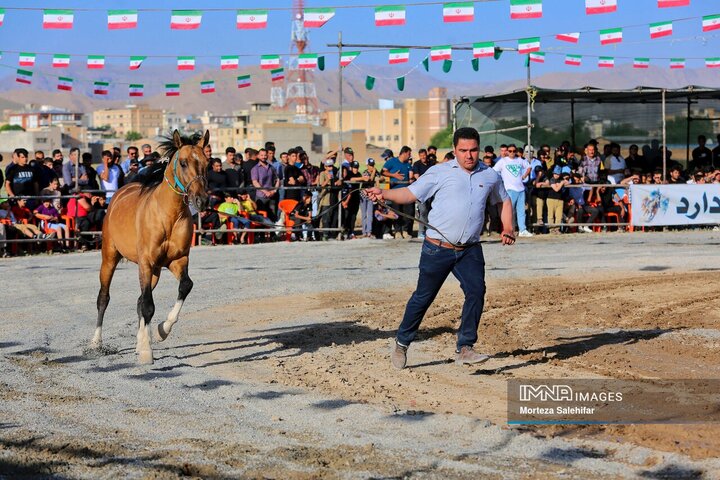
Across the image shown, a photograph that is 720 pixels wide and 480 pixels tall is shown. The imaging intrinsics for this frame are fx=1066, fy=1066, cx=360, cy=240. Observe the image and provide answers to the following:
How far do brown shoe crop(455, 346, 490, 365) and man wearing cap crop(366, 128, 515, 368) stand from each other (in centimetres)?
29

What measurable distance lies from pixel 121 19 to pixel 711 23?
12.4 meters

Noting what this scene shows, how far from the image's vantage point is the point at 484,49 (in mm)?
25469

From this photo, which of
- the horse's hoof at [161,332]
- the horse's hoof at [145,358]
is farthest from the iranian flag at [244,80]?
the horse's hoof at [145,358]

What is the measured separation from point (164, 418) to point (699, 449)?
389 centimetres

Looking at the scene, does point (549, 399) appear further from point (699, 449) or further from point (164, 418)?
point (164, 418)

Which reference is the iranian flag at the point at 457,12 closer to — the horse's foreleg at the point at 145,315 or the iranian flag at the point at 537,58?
the iranian flag at the point at 537,58

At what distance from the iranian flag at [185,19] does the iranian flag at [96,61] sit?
381cm

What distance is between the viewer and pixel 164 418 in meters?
8.12

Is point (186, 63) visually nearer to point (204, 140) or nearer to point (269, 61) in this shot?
point (269, 61)

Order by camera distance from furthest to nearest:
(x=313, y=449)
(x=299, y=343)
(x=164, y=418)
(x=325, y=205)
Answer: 1. (x=325, y=205)
2. (x=299, y=343)
3. (x=164, y=418)
4. (x=313, y=449)

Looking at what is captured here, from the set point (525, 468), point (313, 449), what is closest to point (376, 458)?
point (313, 449)

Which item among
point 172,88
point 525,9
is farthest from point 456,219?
point 172,88

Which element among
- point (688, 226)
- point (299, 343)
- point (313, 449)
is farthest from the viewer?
point (688, 226)

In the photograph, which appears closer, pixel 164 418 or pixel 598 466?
pixel 598 466
